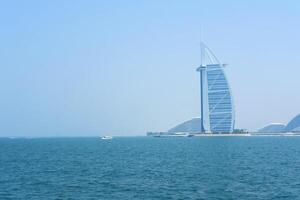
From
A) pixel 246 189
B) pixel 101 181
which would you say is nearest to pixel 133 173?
pixel 101 181

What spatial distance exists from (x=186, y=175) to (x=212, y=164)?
583 inches

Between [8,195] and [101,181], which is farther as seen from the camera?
[101,181]

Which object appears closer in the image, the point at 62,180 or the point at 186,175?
the point at 62,180

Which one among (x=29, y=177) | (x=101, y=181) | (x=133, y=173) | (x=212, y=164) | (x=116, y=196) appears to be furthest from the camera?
(x=212, y=164)

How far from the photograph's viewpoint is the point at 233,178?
4916 centimetres

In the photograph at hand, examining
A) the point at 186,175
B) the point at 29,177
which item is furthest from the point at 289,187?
the point at 29,177

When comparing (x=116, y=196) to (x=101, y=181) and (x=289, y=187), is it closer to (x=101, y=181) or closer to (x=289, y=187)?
(x=101, y=181)

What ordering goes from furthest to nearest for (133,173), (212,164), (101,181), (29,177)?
(212,164) → (133,173) → (29,177) → (101,181)

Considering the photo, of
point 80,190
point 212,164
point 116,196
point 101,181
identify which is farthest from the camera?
point 212,164

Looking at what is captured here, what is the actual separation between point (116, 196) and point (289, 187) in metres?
14.5

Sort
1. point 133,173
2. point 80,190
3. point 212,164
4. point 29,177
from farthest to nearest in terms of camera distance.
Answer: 1. point 212,164
2. point 133,173
3. point 29,177
4. point 80,190

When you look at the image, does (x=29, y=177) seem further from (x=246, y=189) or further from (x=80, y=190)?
(x=246, y=189)

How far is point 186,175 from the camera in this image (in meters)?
52.1

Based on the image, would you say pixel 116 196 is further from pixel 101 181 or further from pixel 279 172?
pixel 279 172
